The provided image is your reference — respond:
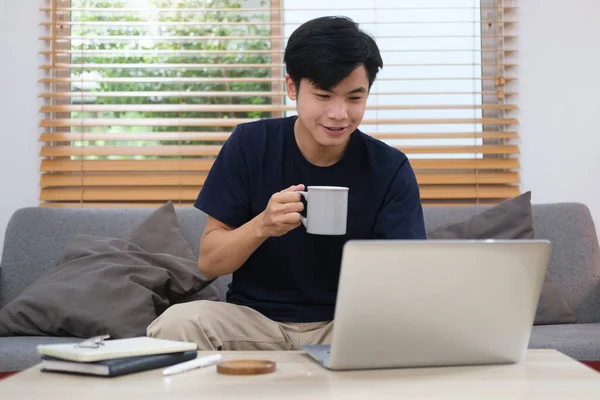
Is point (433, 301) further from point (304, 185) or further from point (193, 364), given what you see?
point (304, 185)

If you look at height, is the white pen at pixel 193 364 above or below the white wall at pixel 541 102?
below

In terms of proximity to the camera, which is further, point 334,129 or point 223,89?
point 223,89

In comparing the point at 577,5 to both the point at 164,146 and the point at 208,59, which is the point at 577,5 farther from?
the point at 164,146

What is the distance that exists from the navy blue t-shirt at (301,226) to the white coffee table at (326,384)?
57 centimetres

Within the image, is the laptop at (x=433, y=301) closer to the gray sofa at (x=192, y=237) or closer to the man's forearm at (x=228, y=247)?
the man's forearm at (x=228, y=247)

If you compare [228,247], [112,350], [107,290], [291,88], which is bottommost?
[107,290]

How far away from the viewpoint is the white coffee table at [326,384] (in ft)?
3.90

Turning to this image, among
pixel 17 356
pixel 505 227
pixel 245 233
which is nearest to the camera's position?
pixel 245 233

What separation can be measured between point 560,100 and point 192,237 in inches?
61.2

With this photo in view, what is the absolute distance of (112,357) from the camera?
1.33m

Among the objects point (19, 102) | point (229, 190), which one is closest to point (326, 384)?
point (229, 190)

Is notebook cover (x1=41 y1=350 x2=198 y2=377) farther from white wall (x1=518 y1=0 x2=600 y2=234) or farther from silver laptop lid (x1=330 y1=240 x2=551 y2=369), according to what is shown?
white wall (x1=518 y1=0 x2=600 y2=234)

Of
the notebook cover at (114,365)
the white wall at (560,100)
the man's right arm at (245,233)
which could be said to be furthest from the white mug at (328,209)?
the white wall at (560,100)

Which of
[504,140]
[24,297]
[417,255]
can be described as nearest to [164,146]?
[24,297]
